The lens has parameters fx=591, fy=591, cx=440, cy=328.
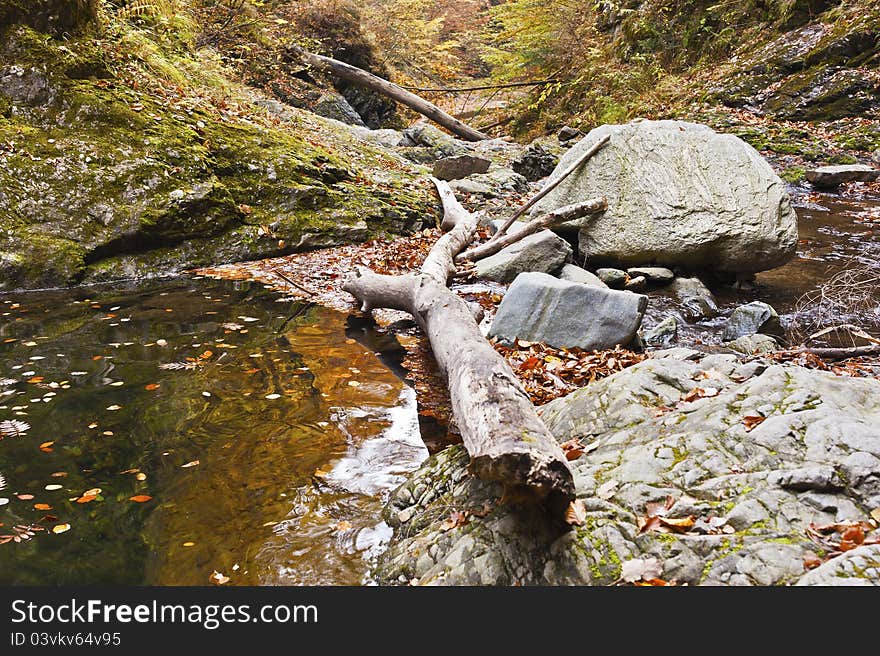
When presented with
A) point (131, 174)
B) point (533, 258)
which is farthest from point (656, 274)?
point (131, 174)

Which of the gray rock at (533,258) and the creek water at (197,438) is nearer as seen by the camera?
the creek water at (197,438)

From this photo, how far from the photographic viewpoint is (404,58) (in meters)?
22.3

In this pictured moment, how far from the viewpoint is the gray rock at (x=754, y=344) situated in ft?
16.1

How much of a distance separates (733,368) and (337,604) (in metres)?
2.65

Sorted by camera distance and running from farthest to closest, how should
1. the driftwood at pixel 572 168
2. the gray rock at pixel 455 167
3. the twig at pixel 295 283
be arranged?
1. the gray rock at pixel 455 167
2. the driftwood at pixel 572 168
3. the twig at pixel 295 283

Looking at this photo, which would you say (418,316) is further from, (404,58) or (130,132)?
(404,58)

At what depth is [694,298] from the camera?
6410mm

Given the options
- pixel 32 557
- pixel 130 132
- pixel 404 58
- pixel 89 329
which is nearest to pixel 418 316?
pixel 89 329

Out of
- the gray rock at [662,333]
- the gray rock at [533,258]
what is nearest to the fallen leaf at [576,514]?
the gray rock at [662,333]

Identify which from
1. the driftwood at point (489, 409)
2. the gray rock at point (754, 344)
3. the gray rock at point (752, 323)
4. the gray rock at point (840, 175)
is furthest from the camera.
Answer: the gray rock at point (840, 175)

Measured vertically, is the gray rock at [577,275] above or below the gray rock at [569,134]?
above

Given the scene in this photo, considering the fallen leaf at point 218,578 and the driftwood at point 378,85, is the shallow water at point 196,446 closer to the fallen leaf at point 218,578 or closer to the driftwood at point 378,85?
the fallen leaf at point 218,578

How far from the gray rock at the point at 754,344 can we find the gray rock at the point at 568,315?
2.89 feet

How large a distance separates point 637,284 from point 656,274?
24 cm
